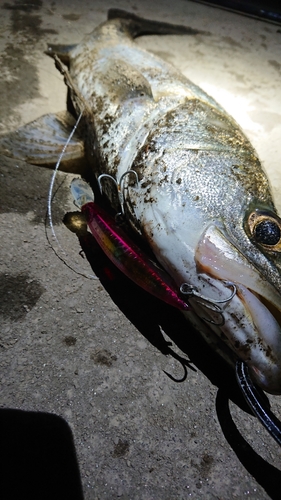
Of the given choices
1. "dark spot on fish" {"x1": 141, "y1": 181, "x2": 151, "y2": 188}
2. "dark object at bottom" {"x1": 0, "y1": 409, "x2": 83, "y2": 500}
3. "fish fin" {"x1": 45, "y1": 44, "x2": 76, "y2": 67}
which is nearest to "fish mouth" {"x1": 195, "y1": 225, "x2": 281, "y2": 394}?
"dark spot on fish" {"x1": 141, "y1": 181, "x2": 151, "y2": 188}

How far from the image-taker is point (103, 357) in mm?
2096

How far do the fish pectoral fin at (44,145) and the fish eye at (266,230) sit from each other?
1.85 meters

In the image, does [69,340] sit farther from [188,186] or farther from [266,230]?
[266,230]

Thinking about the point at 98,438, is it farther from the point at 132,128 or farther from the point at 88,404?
the point at 132,128

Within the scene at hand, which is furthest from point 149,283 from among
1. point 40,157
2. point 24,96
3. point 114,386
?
point 24,96

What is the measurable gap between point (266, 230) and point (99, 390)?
1.39m

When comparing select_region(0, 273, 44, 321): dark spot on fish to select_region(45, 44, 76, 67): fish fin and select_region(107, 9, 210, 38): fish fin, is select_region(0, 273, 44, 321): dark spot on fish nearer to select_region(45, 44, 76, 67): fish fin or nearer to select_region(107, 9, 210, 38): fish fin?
select_region(45, 44, 76, 67): fish fin

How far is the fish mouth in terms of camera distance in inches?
68.4

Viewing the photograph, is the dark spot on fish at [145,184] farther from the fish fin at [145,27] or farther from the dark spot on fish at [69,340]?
the fish fin at [145,27]

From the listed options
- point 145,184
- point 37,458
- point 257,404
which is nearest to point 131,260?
point 145,184

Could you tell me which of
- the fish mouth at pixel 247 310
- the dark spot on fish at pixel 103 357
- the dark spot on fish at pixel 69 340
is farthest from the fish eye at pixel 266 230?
the dark spot on fish at pixel 69 340

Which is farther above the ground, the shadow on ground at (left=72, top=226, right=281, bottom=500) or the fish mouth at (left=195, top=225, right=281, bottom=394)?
the fish mouth at (left=195, top=225, right=281, bottom=394)

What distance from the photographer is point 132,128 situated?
2.65 m

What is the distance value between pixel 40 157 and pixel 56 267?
1216mm
